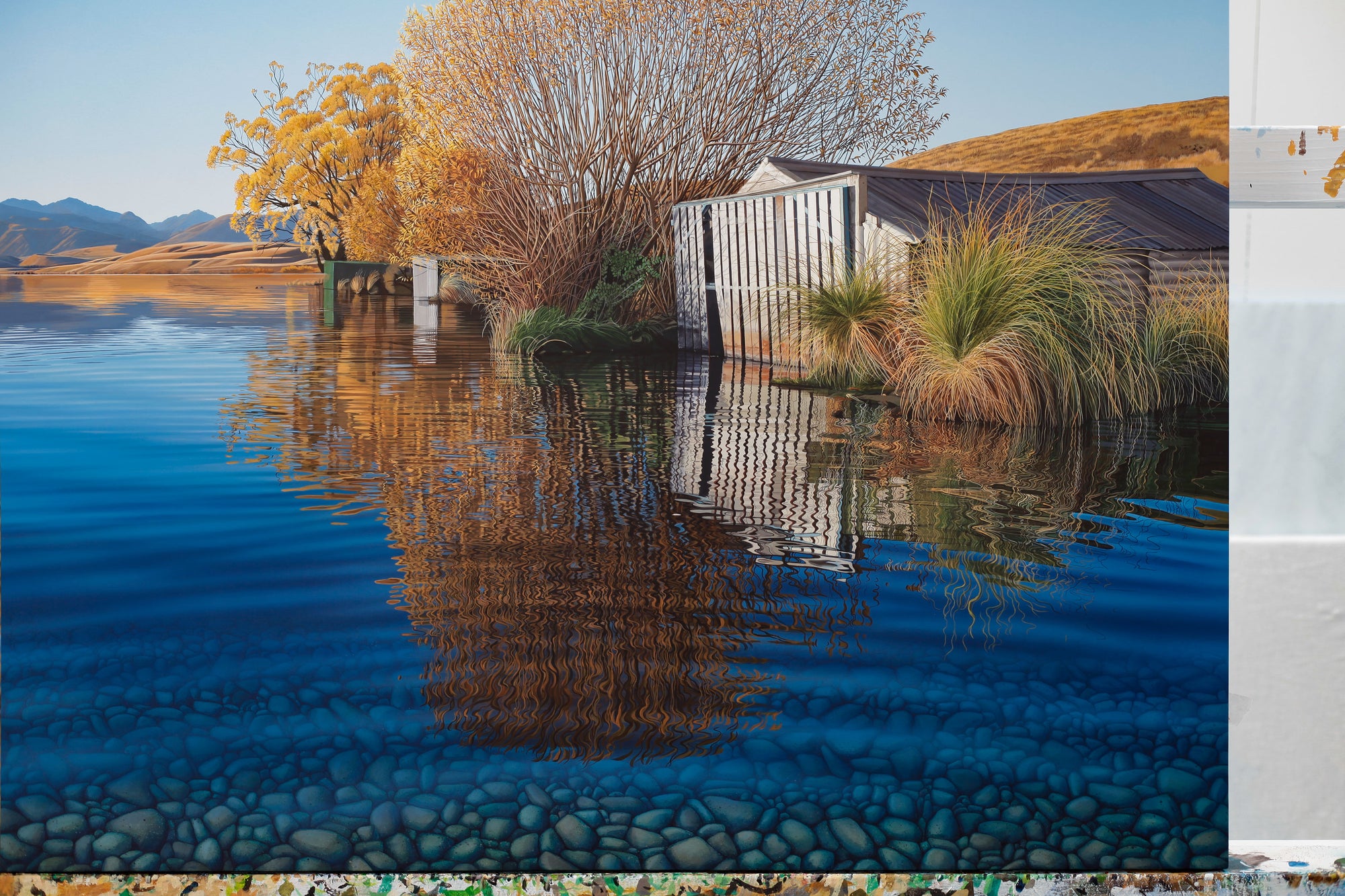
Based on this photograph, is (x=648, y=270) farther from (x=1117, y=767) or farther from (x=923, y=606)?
(x=1117, y=767)

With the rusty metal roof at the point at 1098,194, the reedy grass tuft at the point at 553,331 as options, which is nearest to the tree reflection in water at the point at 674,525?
the rusty metal roof at the point at 1098,194

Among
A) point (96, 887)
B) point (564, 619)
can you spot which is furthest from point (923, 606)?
point (96, 887)

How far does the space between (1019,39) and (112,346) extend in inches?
233

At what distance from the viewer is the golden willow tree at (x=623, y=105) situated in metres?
6.51

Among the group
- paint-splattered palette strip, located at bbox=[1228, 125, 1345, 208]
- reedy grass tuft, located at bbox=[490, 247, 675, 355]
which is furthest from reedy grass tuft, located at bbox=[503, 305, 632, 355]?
paint-splattered palette strip, located at bbox=[1228, 125, 1345, 208]

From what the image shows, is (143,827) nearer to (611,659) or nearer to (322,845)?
(322,845)

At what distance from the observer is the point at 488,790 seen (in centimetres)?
142

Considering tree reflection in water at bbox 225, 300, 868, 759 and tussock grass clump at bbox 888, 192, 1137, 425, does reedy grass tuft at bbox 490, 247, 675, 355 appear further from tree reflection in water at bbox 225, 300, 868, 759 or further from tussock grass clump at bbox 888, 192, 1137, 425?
tussock grass clump at bbox 888, 192, 1137, 425

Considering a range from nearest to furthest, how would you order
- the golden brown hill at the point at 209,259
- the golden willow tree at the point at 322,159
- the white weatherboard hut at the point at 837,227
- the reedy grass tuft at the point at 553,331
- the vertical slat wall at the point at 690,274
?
the golden brown hill at the point at 209,259 < the golden willow tree at the point at 322,159 < the white weatherboard hut at the point at 837,227 < the vertical slat wall at the point at 690,274 < the reedy grass tuft at the point at 553,331

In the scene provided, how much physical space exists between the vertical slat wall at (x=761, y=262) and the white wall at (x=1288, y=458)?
155 inches

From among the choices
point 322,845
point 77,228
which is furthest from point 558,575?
point 77,228

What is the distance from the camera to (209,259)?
5414mm

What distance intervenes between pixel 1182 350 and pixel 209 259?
187 inches

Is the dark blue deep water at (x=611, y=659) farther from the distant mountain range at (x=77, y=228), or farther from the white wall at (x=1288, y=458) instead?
the distant mountain range at (x=77, y=228)
